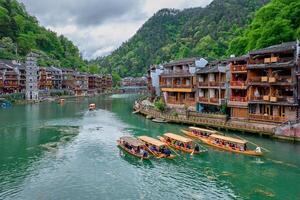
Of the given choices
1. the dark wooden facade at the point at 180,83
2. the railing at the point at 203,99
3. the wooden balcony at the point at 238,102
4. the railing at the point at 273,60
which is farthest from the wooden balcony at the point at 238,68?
the dark wooden facade at the point at 180,83

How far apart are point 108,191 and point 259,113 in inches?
1193

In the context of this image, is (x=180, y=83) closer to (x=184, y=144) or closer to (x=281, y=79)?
(x=281, y=79)

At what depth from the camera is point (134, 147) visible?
41.5 meters

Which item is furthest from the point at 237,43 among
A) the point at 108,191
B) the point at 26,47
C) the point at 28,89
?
the point at 26,47

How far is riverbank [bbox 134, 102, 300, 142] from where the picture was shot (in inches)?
1779

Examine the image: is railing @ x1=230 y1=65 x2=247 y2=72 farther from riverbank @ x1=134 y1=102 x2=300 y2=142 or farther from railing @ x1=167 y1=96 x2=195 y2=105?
railing @ x1=167 y1=96 x2=195 y2=105

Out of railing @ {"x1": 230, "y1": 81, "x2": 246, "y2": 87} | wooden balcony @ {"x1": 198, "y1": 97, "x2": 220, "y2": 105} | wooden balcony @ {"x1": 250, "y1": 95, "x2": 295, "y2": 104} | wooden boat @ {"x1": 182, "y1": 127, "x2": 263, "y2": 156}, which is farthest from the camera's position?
wooden balcony @ {"x1": 198, "y1": 97, "x2": 220, "y2": 105}

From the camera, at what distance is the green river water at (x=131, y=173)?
1166 inches

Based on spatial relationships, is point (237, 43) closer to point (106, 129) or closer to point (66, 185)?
point (106, 129)

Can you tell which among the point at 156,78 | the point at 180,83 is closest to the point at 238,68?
the point at 180,83

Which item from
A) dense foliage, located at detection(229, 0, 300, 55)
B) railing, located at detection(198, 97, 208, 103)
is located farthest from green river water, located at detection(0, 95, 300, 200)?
dense foliage, located at detection(229, 0, 300, 55)

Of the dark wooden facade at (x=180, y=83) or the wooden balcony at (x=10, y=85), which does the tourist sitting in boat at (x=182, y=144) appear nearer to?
the dark wooden facade at (x=180, y=83)

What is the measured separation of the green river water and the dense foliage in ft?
103

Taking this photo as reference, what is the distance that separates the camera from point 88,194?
96.9ft
